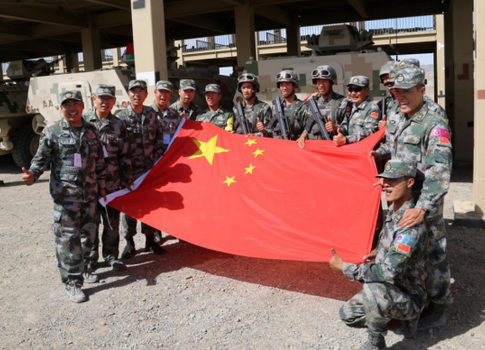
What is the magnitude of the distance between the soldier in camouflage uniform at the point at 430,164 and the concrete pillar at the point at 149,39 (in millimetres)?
4867

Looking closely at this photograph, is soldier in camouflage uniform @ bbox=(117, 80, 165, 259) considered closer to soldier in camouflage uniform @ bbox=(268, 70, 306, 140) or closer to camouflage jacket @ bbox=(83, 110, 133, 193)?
camouflage jacket @ bbox=(83, 110, 133, 193)

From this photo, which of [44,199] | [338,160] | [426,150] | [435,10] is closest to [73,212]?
[338,160]

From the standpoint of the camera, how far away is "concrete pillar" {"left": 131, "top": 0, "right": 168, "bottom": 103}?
725cm

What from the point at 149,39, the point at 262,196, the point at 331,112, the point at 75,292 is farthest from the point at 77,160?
the point at 149,39

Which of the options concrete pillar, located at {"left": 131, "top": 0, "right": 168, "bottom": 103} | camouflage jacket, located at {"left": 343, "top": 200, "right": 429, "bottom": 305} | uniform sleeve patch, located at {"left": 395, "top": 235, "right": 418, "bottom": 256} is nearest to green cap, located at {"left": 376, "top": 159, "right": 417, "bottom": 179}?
camouflage jacket, located at {"left": 343, "top": 200, "right": 429, "bottom": 305}

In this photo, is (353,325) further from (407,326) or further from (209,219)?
(209,219)

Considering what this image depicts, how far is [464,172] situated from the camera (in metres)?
8.71

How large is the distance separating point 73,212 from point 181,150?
1.33 m

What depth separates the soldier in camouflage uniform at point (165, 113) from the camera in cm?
498

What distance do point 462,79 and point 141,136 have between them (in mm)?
7112

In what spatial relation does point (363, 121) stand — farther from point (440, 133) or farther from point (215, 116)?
point (215, 116)

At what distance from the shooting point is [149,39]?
727 cm

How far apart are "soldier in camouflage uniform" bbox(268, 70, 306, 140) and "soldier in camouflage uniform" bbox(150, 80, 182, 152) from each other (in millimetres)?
1022

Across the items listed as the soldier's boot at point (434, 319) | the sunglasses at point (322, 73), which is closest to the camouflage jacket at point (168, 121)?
the sunglasses at point (322, 73)
